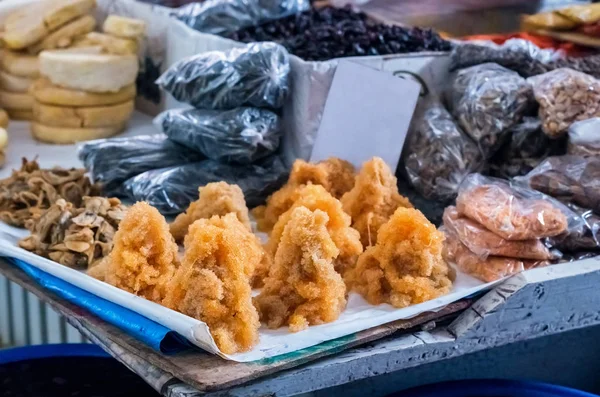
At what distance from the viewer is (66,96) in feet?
6.54

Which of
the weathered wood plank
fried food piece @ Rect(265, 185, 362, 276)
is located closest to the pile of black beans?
Answer: fried food piece @ Rect(265, 185, 362, 276)

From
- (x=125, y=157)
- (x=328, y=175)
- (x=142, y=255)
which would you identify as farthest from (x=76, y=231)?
(x=328, y=175)

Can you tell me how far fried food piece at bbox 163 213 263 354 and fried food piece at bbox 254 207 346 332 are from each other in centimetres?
6

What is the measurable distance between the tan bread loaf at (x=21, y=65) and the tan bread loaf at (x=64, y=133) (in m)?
0.17

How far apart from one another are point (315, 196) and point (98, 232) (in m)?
0.37

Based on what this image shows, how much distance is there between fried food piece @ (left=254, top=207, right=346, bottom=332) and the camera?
1.09m

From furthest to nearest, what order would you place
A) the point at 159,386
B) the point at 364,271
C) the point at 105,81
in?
the point at 105,81 < the point at 364,271 < the point at 159,386

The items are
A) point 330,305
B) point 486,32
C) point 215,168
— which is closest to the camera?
point 330,305

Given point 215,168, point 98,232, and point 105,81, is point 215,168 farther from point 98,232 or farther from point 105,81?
point 105,81

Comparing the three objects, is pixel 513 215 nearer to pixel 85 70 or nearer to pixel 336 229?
pixel 336 229

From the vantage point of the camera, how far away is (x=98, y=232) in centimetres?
132

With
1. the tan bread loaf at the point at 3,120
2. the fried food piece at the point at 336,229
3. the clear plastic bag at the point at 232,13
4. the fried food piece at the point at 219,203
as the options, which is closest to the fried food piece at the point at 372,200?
the fried food piece at the point at 336,229

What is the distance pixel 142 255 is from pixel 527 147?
2.54ft

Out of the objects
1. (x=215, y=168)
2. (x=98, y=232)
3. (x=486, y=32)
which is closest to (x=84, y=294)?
(x=98, y=232)
